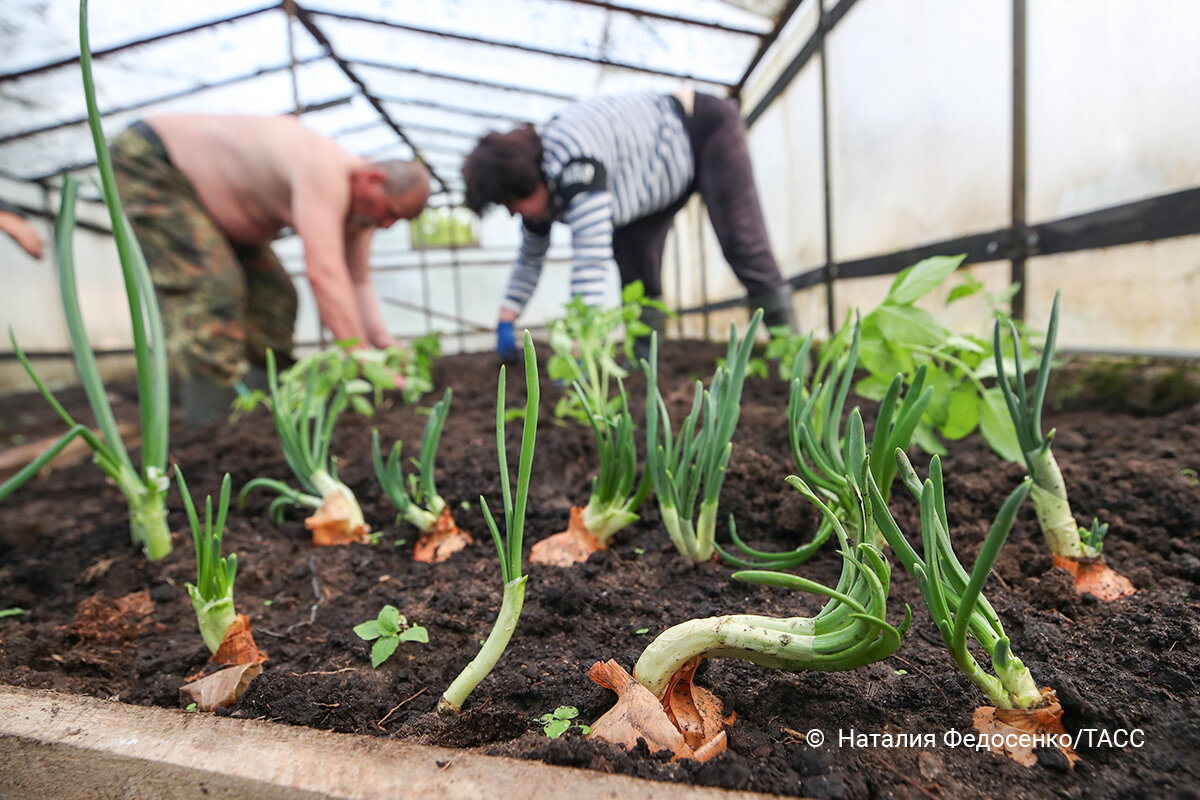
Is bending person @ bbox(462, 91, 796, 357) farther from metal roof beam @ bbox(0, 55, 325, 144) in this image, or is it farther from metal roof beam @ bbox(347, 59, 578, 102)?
metal roof beam @ bbox(0, 55, 325, 144)

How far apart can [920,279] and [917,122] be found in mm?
2244

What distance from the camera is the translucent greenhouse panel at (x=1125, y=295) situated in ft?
5.44

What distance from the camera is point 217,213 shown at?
2.94 metres

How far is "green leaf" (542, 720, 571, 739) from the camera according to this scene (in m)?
0.57

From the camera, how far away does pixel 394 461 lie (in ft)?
3.49

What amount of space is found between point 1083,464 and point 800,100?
11.9 feet

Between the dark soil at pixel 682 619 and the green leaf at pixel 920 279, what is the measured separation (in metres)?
0.35

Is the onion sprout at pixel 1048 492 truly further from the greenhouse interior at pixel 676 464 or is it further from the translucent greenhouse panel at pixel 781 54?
the translucent greenhouse panel at pixel 781 54

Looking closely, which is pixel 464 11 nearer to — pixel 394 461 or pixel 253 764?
pixel 394 461

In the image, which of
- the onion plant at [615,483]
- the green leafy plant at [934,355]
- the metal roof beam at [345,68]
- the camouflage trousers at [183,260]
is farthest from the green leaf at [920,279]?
the metal roof beam at [345,68]

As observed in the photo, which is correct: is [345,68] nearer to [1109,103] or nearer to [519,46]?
[519,46]

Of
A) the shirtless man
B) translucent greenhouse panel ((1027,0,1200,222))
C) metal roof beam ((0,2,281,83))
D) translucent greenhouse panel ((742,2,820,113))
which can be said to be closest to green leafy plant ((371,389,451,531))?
the shirtless man

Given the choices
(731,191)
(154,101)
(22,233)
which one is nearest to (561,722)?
(22,233)

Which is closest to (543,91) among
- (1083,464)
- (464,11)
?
(464,11)
